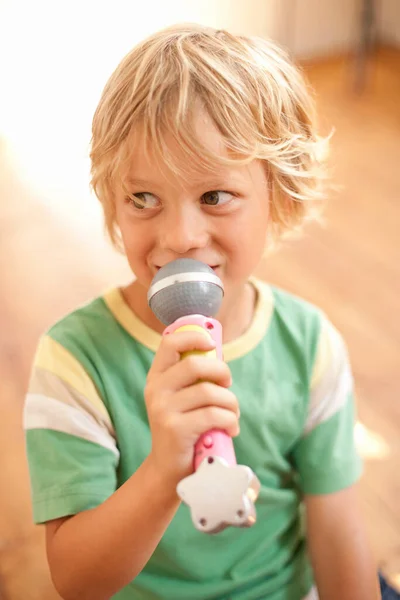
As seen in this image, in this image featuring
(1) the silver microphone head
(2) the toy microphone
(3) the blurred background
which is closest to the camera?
(2) the toy microphone

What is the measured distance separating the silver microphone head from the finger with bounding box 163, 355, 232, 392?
0.22 ft

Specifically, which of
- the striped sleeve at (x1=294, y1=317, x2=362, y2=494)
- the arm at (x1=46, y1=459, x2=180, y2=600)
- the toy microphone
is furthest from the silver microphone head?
the striped sleeve at (x1=294, y1=317, x2=362, y2=494)

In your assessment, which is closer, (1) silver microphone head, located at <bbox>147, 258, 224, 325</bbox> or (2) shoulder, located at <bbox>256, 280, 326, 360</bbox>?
(1) silver microphone head, located at <bbox>147, 258, 224, 325</bbox>

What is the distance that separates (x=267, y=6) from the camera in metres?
2.76

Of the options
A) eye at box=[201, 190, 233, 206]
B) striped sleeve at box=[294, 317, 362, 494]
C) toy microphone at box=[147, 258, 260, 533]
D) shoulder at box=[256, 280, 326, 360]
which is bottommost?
striped sleeve at box=[294, 317, 362, 494]

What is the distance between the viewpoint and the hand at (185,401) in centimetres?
47

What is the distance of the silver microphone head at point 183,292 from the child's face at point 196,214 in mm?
30

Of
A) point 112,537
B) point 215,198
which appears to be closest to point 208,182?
point 215,198

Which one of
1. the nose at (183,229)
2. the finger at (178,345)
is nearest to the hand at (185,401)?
the finger at (178,345)

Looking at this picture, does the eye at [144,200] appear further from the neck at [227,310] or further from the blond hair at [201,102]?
the neck at [227,310]

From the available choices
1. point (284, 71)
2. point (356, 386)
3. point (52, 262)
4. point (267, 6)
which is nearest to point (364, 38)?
point (267, 6)

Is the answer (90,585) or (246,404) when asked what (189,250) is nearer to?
(246,404)

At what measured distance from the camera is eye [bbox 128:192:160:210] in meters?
0.60

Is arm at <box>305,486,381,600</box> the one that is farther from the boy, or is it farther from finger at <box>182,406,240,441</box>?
finger at <box>182,406,240,441</box>
